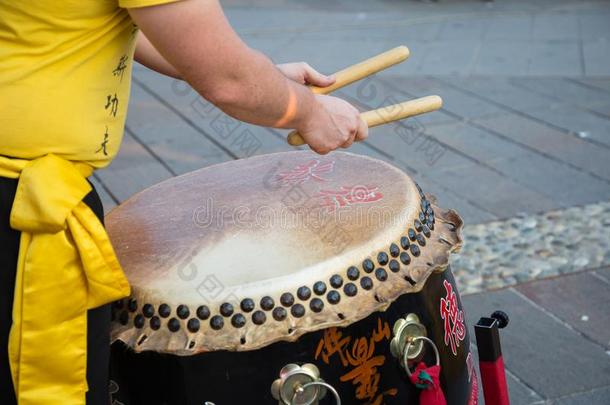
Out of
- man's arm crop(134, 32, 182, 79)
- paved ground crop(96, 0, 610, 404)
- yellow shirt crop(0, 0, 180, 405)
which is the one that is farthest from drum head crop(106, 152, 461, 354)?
paved ground crop(96, 0, 610, 404)

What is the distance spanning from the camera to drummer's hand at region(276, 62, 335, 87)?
5.42 ft

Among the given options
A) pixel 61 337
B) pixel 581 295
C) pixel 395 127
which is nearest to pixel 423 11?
pixel 395 127

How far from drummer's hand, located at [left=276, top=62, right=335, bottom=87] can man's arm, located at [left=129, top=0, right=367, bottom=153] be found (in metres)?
0.23

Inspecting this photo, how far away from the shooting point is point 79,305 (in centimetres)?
127

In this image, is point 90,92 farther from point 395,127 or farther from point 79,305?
point 395,127

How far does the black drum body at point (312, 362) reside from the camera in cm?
135

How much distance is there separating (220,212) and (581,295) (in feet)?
4.71

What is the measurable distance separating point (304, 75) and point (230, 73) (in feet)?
1.53

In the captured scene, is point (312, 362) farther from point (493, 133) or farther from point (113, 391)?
point (493, 133)

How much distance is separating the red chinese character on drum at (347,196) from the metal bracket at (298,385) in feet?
1.02

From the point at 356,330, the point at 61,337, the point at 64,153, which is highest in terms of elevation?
the point at 64,153

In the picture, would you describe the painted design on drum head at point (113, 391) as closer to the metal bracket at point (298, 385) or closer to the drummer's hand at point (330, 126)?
the metal bracket at point (298, 385)

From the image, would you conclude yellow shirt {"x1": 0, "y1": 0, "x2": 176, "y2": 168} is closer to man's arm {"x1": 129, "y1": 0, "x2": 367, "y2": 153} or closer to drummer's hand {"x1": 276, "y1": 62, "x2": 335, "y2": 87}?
man's arm {"x1": 129, "y1": 0, "x2": 367, "y2": 153}

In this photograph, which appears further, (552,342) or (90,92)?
(552,342)
